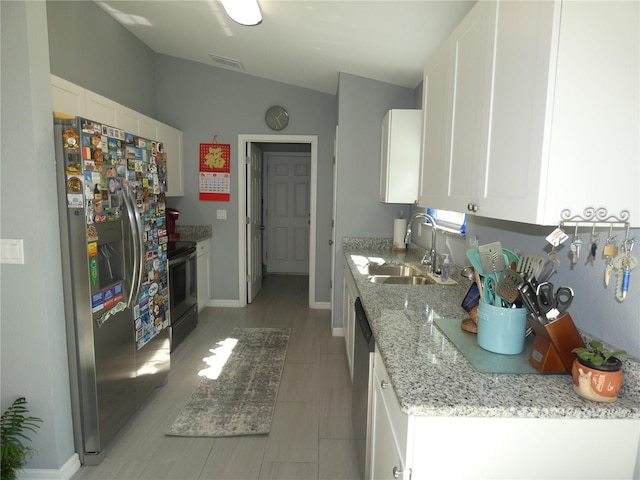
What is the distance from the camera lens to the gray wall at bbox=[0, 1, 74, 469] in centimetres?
165

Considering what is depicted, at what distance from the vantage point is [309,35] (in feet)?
9.15

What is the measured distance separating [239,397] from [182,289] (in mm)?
1363

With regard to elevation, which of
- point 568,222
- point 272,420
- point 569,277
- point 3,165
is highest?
point 3,165

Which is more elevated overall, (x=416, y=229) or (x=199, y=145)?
(x=199, y=145)

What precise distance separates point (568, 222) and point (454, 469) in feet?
2.38

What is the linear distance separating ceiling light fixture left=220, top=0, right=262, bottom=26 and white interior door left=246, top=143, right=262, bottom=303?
205 centimetres

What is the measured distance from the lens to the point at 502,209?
1.17 meters

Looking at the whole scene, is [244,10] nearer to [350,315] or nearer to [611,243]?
[350,315]

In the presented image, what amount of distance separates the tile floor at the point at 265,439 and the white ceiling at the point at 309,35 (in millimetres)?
2425

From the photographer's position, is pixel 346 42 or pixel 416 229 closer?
pixel 346 42

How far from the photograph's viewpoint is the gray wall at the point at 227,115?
4.36 m

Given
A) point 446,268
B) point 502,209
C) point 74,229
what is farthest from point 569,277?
point 74,229

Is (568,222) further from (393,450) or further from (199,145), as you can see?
(199,145)

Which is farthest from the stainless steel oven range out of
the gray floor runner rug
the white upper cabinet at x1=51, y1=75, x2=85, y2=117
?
the white upper cabinet at x1=51, y1=75, x2=85, y2=117
